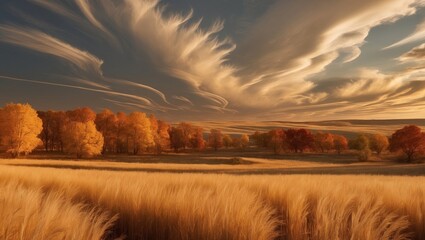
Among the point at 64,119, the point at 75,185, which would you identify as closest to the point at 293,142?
the point at 64,119

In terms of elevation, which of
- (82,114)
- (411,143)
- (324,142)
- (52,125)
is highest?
(82,114)

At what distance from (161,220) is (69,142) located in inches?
2491

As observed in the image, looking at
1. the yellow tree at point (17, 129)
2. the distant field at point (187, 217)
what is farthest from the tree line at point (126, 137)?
the distant field at point (187, 217)

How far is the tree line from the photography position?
57.3m

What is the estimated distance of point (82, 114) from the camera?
78.8m

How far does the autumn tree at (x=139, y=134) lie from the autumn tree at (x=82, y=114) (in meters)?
10.2

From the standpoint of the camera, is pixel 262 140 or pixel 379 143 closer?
pixel 379 143

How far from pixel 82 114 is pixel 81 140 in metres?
18.9

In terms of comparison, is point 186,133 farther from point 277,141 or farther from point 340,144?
point 340,144

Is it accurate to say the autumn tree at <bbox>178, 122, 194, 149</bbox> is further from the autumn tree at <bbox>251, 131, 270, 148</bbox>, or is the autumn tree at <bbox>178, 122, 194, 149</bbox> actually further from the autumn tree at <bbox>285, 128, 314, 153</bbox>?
the autumn tree at <bbox>285, 128, 314, 153</bbox>

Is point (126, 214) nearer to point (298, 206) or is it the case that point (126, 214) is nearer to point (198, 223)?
point (198, 223)

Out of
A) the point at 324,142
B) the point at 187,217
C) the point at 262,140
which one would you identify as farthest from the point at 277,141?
the point at 187,217

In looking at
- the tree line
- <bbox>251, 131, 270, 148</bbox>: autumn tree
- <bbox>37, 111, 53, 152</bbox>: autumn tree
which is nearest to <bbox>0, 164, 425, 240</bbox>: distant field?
the tree line

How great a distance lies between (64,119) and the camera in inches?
3071
